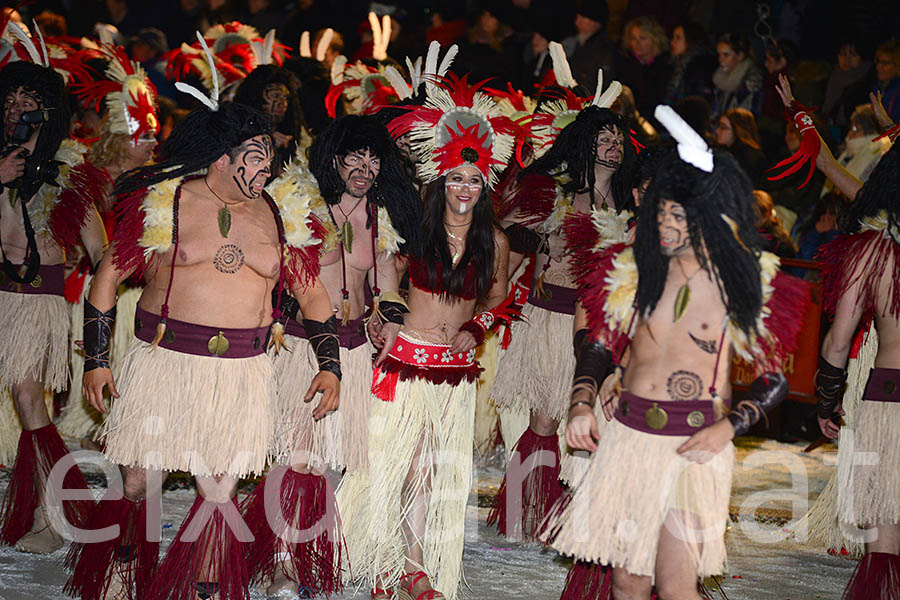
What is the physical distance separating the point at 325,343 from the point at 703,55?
5.69 meters

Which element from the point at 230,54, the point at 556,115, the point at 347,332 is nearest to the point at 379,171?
the point at 347,332

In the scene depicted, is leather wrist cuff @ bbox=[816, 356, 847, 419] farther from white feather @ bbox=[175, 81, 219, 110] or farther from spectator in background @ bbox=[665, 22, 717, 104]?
spectator in background @ bbox=[665, 22, 717, 104]

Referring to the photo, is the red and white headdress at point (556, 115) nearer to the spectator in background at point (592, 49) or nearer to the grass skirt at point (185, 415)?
the grass skirt at point (185, 415)

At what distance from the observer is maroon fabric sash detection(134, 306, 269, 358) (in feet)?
13.5

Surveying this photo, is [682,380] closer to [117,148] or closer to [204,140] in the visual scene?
[204,140]

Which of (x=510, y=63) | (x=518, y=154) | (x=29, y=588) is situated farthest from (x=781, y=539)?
(x=510, y=63)

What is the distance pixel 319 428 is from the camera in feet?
15.3

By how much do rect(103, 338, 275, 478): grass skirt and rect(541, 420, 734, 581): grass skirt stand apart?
1.30m

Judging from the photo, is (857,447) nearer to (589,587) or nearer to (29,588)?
(589,587)

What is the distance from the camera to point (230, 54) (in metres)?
7.92

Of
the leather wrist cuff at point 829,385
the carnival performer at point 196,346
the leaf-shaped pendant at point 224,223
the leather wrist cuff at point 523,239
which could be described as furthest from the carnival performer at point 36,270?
the leather wrist cuff at point 829,385

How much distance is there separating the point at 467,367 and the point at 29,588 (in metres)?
2.02

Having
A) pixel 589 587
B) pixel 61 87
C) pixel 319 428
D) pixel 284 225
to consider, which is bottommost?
pixel 589 587

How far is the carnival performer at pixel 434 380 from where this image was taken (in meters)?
4.76
